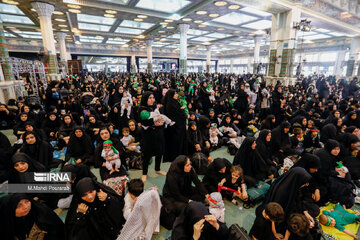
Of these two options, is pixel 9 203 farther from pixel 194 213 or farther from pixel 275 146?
pixel 275 146

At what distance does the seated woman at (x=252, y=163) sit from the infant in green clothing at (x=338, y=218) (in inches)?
31.5

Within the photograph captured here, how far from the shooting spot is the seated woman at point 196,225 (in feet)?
5.36

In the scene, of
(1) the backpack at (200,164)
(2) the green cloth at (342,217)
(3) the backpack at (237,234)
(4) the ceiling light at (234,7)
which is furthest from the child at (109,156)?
(4) the ceiling light at (234,7)

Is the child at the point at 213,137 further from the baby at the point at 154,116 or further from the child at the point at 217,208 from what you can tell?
the child at the point at 217,208

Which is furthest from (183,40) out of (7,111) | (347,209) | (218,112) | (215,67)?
(215,67)

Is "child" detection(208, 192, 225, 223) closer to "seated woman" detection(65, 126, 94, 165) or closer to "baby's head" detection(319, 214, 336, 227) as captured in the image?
"baby's head" detection(319, 214, 336, 227)

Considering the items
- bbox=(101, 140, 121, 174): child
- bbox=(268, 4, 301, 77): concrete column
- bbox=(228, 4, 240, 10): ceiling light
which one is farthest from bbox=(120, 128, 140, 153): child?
bbox=(268, 4, 301, 77): concrete column

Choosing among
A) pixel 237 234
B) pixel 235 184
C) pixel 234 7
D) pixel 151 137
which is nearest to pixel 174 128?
pixel 151 137

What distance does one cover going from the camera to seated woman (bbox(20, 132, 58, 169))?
9.15ft

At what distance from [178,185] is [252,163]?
4.34 feet

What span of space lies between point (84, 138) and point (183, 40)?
10.2 meters

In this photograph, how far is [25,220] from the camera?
5.15 ft

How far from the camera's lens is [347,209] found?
7.90 ft

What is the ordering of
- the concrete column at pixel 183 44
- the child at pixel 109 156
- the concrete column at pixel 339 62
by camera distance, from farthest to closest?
the concrete column at pixel 339 62
the concrete column at pixel 183 44
the child at pixel 109 156
